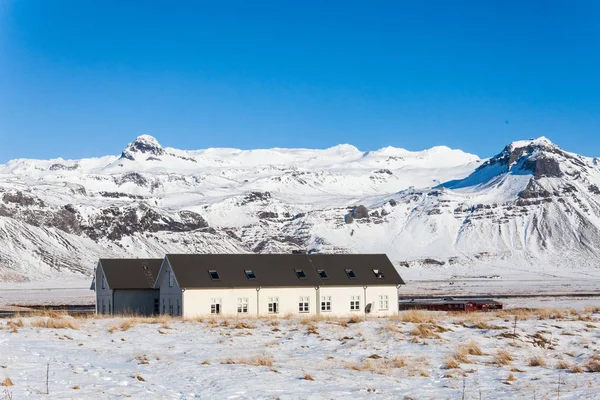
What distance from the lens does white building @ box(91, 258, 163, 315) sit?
64375mm

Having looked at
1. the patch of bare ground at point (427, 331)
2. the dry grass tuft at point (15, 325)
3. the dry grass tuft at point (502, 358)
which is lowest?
the dry grass tuft at point (502, 358)

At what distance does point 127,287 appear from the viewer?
64562mm

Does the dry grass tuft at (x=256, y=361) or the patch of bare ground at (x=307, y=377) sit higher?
the dry grass tuft at (x=256, y=361)

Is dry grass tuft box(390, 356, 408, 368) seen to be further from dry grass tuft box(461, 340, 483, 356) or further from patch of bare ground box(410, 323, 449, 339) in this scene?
patch of bare ground box(410, 323, 449, 339)

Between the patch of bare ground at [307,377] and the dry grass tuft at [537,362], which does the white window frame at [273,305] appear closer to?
the dry grass tuft at [537,362]

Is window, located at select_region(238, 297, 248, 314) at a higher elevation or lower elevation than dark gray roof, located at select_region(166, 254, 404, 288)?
lower

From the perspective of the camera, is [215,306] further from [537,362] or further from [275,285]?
[537,362]

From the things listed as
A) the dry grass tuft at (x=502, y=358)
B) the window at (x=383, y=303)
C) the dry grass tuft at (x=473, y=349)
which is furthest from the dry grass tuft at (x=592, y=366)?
the window at (x=383, y=303)

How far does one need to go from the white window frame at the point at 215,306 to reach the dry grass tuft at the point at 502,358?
34.7 meters

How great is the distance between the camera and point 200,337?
1236 inches

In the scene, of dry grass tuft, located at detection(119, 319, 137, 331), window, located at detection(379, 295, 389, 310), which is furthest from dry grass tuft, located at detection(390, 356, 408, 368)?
window, located at detection(379, 295, 389, 310)

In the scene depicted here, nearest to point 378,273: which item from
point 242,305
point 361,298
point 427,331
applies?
point 361,298

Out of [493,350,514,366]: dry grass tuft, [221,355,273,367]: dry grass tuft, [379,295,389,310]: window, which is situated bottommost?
[379,295,389,310]: window

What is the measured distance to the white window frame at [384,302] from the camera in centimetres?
6600
